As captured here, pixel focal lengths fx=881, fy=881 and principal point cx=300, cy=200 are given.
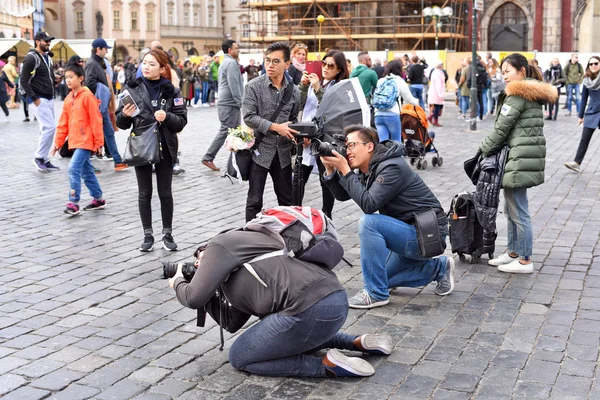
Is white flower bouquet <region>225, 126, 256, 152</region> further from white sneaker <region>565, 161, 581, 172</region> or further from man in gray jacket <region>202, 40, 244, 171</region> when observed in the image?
white sneaker <region>565, 161, 581, 172</region>

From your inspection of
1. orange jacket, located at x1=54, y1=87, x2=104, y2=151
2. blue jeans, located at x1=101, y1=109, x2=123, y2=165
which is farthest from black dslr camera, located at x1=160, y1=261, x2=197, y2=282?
blue jeans, located at x1=101, y1=109, x2=123, y2=165

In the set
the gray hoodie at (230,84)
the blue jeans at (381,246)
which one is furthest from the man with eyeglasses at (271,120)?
the gray hoodie at (230,84)

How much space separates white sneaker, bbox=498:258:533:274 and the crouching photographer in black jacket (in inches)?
102

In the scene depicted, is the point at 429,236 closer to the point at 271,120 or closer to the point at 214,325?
the point at 214,325

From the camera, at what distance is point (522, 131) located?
6820 mm

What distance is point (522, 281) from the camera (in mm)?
6676

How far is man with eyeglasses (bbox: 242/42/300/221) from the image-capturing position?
7.16m

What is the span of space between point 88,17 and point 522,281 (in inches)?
3240

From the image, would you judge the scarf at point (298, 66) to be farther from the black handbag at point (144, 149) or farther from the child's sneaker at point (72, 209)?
the child's sneaker at point (72, 209)

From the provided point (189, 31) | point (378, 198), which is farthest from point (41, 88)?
point (189, 31)

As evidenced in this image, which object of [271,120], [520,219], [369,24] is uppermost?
[369,24]

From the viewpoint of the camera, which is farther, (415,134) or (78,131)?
(415,134)

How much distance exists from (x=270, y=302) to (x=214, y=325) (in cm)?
122

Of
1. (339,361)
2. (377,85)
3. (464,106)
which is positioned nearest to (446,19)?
(464,106)
